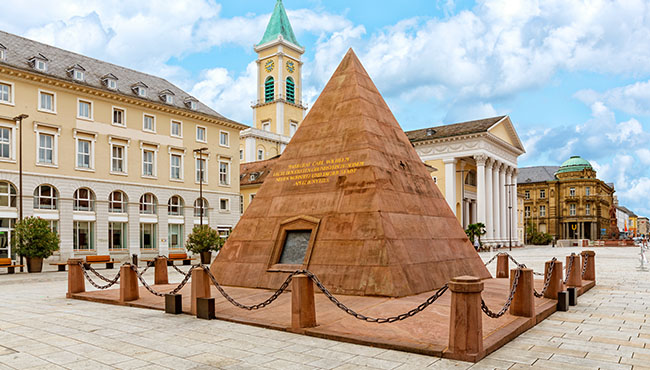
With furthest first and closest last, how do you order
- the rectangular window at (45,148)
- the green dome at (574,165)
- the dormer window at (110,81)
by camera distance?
the green dome at (574,165) < the dormer window at (110,81) < the rectangular window at (45,148)

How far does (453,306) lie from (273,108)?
6720 centimetres

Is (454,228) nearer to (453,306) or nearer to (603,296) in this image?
(603,296)

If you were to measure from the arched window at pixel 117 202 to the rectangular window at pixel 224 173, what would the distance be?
9.26m

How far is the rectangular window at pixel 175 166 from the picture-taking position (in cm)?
3881

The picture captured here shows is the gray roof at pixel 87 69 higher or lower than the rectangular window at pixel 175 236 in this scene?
higher

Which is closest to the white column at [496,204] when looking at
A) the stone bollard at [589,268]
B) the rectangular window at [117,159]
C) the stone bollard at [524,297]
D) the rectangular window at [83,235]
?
the rectangular window at [117,159]

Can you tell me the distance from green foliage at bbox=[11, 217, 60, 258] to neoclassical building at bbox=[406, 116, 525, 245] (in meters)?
42.2

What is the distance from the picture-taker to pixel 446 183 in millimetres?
58938

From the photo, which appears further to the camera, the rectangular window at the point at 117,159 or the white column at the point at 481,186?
Answer: the white column at the point at 481,186

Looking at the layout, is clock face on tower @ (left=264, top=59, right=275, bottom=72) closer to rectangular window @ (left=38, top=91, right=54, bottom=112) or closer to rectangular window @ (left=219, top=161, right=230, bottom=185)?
rectangular window @ (left=219, top=161, right=230, bottom=185)

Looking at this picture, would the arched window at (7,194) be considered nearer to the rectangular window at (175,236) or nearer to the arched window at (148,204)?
the arched window at (148,204)

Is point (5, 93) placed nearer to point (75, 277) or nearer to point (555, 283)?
point (75, 277)

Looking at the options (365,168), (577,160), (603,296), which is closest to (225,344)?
(365,168)

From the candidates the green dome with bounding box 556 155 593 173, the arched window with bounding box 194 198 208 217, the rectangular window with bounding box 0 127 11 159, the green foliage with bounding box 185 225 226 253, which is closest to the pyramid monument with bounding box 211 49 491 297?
the green foliage with bounding box 185 225 226 253
